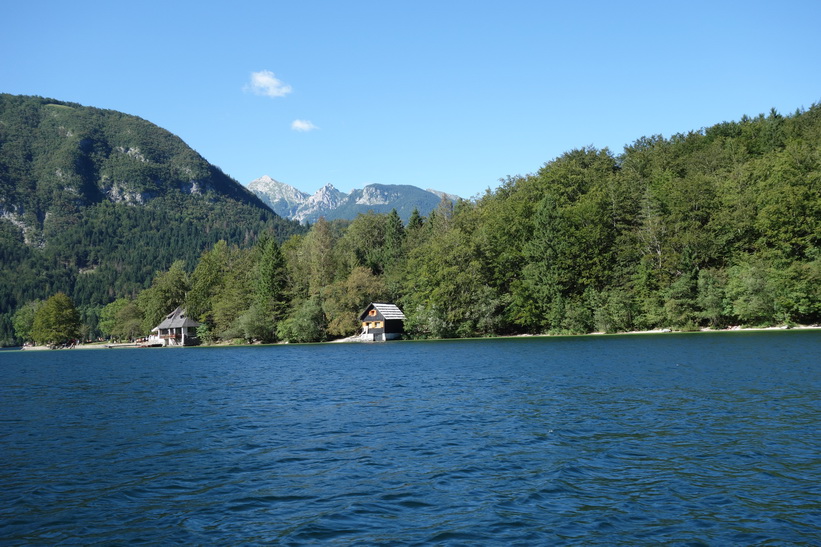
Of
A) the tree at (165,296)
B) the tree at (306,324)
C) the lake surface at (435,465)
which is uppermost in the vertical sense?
the tree at (165,296)

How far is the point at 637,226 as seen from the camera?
275ft

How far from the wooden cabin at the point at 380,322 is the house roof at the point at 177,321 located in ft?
160

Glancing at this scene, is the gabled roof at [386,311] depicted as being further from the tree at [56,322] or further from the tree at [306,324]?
the tree at [56,322]

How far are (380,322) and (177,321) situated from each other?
192ft

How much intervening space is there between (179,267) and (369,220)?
52879mm

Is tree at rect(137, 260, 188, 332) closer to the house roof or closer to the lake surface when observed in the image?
the house roof

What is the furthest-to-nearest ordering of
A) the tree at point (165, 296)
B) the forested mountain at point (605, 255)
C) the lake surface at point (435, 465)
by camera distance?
the tree at point (165, 296) → the forested mountain at point (605, 255) → the lake surface at point (435, 465)

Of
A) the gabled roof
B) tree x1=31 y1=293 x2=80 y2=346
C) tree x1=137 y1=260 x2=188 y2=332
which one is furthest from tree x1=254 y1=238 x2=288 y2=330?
tree x1=31 y1=293 x2=80 y2=346

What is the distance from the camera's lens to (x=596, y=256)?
268 feet

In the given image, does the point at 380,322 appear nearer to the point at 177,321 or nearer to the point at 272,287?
the point at 272,287

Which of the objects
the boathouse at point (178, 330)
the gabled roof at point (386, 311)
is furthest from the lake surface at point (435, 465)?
the boathouse at point (178, 330)

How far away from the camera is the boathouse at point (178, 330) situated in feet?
414

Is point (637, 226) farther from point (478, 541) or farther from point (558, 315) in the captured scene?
point (478, 541)

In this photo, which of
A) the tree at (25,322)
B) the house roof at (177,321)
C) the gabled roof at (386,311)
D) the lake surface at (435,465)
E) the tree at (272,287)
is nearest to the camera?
the lake surface at (435,465)
